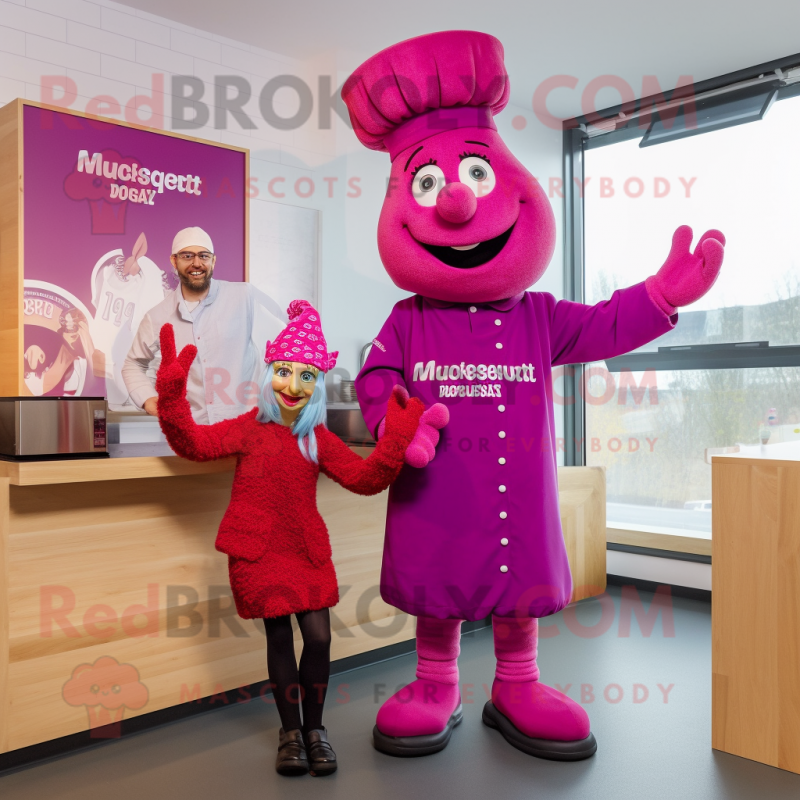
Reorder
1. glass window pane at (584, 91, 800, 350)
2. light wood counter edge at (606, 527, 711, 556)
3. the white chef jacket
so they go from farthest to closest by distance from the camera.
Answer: light wood counter edge at (606, 527, 711, 556) → glass window pane at (584, 91, 800, 350) → the white chef jacket

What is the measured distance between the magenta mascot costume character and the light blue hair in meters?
0.13

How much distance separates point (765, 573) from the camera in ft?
6.09

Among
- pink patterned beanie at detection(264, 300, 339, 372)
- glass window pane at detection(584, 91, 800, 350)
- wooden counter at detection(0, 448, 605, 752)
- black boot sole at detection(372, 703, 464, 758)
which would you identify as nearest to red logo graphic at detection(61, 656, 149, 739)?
wooden counter at detection(0, 448, 605, 752)

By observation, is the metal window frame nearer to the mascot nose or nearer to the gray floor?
the gray floor

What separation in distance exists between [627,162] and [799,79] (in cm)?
86

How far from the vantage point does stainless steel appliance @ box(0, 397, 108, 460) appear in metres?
1.77

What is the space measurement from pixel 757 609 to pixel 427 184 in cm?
128

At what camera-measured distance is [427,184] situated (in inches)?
72.6

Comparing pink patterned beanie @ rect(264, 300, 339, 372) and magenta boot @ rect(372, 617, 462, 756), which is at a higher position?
pink patterned beanie @ rect(264, 300, 339, 372)

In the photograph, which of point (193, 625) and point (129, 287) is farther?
point (129, 287)

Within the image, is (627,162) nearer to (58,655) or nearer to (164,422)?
(164,422)

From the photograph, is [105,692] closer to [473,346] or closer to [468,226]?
[473,346]

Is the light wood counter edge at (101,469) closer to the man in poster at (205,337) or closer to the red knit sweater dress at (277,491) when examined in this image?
the red knit sweater dress at (277,491)

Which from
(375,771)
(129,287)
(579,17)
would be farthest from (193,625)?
(579,17)
